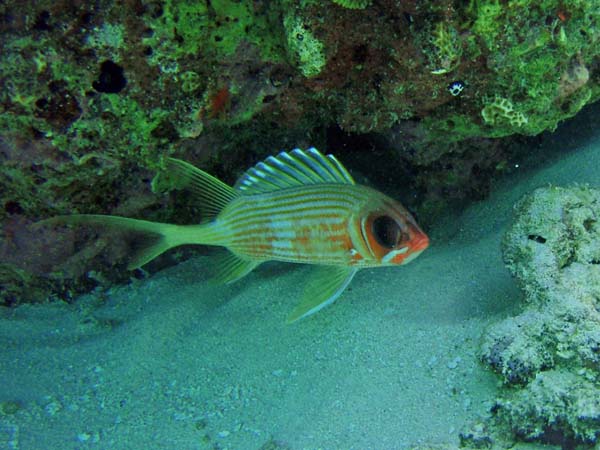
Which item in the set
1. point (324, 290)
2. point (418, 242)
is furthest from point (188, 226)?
point (418, 242)

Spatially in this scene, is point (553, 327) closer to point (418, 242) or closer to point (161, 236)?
point (418, 242)

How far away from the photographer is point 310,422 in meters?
2.91

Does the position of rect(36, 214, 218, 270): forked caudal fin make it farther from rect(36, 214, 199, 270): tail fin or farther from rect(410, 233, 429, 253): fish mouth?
rect(410, 233, 429, 253): fish mouth

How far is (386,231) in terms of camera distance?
8.75 ft

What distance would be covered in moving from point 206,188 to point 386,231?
1.35 metres

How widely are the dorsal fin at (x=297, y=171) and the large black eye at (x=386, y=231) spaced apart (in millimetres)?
395

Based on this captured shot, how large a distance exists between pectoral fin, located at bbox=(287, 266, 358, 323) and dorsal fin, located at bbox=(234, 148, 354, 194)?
0.59 meters

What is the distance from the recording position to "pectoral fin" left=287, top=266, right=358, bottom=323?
2895 mm

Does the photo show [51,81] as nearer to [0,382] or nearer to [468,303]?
[0,382]

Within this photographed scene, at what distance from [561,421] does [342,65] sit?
254cm

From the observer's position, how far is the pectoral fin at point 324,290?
114 inches

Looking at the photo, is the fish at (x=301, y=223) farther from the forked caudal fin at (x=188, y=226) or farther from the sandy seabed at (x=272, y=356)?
the sandy seabed at (x=272, y=356)

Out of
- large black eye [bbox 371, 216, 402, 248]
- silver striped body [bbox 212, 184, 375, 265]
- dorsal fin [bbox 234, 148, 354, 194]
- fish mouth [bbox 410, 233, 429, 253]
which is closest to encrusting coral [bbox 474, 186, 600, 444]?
fish mouth [bbox 410, 233, 429, 253]

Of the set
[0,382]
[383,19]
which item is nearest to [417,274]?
[383,19]
